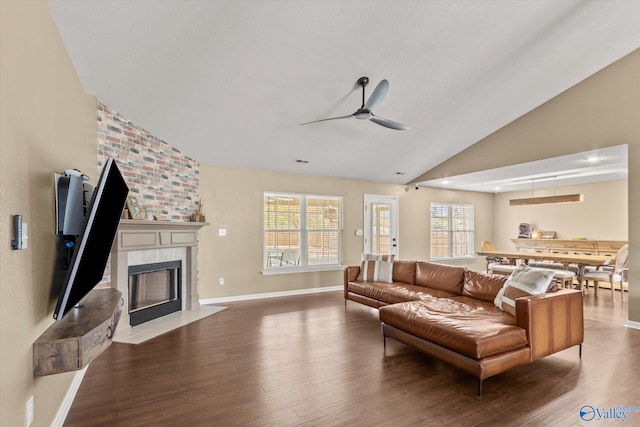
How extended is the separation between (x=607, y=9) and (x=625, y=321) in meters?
4.08

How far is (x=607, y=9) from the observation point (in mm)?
3545

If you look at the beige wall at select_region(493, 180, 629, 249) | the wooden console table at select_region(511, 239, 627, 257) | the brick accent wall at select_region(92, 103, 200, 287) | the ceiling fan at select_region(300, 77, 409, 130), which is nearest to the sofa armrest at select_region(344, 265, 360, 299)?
the ceiling fan at select_region(300, 77, 409, 130)

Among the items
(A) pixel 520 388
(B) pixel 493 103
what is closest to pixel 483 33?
(B) pixel 493 103

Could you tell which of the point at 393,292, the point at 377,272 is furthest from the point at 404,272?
the point at 393,292

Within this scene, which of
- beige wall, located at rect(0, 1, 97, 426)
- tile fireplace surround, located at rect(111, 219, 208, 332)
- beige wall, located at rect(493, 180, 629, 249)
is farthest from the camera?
beige wall, located at rect(493, 180, 629, 249)

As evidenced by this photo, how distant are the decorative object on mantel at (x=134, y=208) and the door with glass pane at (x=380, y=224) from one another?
4.51 meters

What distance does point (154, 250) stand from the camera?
4559 millimetres

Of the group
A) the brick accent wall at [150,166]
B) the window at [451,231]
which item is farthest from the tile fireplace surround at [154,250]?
the window at [451,231]

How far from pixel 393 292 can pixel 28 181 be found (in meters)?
4.03

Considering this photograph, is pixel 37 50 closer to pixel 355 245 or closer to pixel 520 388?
pixel 520 388

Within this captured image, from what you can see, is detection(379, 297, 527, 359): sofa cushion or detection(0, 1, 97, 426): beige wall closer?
detection(0, 1, 97, 426): beige wall

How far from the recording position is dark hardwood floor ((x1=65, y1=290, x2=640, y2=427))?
228 centimetres

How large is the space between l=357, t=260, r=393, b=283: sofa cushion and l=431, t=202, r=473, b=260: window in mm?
3536

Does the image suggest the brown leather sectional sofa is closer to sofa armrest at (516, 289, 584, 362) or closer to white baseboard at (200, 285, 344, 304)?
sofa armrest at (516, 289, 584, 362)
